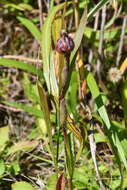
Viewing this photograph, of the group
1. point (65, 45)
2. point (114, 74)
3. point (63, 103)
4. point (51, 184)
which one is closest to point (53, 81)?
point (63, 103)

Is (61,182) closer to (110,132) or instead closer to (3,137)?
(110,132)

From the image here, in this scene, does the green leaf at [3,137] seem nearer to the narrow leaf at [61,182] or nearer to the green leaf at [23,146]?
the green leaf at [23,146]

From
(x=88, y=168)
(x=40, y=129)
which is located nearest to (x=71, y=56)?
(x=88, y=168)

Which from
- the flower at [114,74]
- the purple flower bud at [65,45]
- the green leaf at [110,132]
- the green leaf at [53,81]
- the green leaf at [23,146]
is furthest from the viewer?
the flower at [114,74]

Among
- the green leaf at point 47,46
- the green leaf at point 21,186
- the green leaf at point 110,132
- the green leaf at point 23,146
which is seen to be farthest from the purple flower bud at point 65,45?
the green leaf at point 23,146

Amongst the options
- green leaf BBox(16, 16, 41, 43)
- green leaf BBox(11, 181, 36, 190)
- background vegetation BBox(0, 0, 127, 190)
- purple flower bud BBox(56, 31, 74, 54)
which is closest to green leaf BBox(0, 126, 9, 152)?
background vegetation BBox(0, 0, 127, 190)

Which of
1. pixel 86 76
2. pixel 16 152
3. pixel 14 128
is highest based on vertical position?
pixel 86 76

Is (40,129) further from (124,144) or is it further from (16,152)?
(124,144)

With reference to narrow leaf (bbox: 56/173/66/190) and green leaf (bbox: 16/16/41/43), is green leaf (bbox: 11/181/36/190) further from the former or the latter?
green leaf (bbox: 16/16/41/43)
